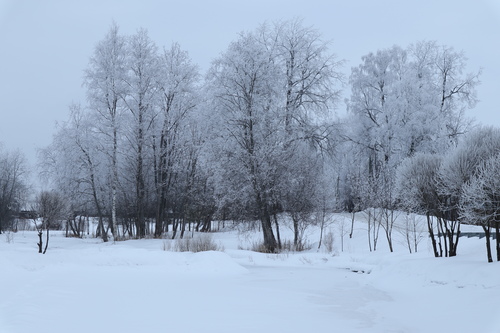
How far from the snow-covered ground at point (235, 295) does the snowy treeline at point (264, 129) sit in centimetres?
359

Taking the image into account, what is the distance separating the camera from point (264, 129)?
73.8ft

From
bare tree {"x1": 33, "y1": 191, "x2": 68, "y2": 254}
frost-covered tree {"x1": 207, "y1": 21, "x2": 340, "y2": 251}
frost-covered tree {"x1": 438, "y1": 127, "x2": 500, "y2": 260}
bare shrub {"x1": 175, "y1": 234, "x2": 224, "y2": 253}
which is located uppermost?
frost-covered tree {"x1": 207, "y1": 21, "x2": 340, "y2": 251}

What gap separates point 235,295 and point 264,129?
13071mm

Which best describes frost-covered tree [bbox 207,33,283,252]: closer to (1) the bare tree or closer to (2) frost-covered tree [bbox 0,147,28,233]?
(1) the bare tree

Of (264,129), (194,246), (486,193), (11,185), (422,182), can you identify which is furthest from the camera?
(11,185)

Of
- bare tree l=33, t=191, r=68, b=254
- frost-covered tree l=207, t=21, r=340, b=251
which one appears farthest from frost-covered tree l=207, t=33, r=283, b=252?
bare tree l=33, t=191, r=68, b=254

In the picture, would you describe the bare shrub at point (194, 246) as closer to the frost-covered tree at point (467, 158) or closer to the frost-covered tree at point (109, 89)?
the frost-covered tree at point (109, 89)

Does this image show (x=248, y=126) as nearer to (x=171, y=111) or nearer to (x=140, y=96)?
(x=171, y=111)

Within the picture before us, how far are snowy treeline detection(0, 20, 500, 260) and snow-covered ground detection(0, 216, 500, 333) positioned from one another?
141 inches

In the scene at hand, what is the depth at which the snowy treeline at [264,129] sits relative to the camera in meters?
21.9

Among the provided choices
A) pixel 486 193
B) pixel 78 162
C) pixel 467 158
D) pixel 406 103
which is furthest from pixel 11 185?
pixel 486 193

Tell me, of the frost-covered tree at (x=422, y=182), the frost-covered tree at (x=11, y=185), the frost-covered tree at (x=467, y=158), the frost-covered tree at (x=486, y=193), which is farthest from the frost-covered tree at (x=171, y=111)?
the frost-covered tree at (x=11, y=185)

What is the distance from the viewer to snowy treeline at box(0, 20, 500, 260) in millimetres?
21906

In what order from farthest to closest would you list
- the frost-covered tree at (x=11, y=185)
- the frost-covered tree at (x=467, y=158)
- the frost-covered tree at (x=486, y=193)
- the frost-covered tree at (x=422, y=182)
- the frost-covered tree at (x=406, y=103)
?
the frost-covered tree at (x=11, y=185) < the frost-covered tree at (x=406, y=103) < the frost-covered tree at (x=422, y=182) < the frost-covered tree at (x=467, y=158) < the frost-covered tree at (x=486, y=193)
